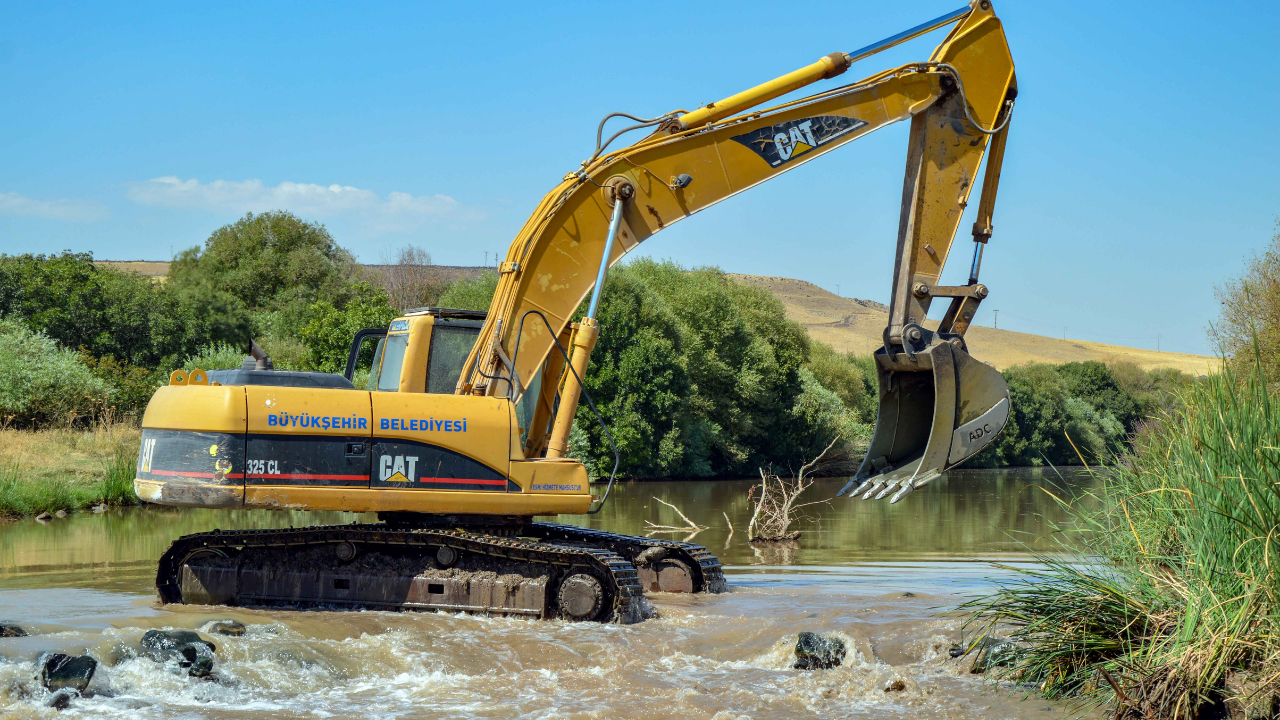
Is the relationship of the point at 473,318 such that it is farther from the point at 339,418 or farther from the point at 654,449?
the point at 654,449

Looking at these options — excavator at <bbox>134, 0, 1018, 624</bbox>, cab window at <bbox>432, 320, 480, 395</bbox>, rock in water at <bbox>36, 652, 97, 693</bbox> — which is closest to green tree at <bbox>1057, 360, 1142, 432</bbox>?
excavator at <bbox>134, 0, 1018, 624</bbox>

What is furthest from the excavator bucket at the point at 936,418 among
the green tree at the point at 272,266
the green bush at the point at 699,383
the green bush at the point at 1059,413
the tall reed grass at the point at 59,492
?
the green tree at the point at 272,266

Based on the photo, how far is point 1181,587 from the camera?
19.1ft

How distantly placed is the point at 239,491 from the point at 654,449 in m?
28.5

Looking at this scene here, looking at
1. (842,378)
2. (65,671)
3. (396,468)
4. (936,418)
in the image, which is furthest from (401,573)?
(842,378)

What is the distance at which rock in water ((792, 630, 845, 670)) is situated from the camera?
763 centimetres

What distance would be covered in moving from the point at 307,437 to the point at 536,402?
2196 mm

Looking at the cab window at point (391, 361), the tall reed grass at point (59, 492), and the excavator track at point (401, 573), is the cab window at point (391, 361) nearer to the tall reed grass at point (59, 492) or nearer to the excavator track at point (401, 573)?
the excavator track at point (401, 573)

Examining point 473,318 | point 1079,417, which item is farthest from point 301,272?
point 473,318

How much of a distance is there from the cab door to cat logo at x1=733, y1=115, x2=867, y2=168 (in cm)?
422

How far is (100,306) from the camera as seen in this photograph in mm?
40656

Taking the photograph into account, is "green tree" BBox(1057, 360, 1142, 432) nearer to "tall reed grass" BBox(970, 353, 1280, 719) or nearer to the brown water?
the brown water

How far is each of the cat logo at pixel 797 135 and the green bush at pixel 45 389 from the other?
21.4m

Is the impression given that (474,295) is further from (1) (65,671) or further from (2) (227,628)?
(1) (65,671)
